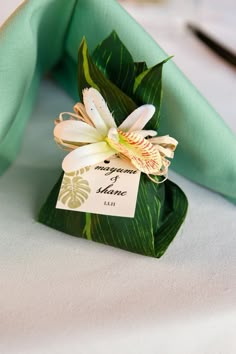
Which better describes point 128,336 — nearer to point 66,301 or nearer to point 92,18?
point 66,301

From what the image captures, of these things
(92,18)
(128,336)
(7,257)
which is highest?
(92,18)

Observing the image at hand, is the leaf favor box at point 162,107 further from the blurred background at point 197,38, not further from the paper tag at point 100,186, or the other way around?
the blurred background at point 197,38

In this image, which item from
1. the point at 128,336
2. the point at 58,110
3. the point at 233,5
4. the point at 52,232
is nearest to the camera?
the point at 128,336

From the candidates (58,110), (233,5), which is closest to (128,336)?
(58,110)

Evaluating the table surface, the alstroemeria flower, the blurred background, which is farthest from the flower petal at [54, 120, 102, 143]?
the blurred background

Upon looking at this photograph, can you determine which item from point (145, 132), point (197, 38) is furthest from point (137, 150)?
point (197, 38)
